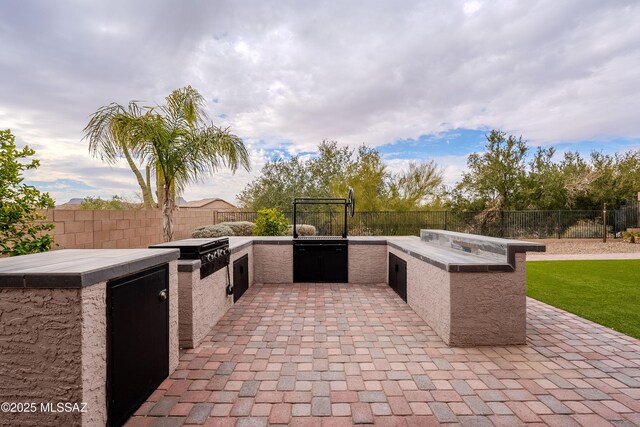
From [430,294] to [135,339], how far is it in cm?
298

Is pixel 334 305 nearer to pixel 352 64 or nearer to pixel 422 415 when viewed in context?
pixel 422 415

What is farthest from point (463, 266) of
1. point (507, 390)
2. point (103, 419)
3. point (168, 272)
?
point (103, 419)

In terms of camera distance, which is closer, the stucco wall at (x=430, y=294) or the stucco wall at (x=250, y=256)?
the stucco wall at (x=430, y=294)

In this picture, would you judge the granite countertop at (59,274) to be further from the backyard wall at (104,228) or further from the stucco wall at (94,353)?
the backyard wall at (104,228)

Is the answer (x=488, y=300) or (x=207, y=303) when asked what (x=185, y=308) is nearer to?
(x=207, y=303)

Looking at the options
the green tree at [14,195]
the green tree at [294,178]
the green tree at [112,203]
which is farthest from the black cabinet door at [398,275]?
the green tree at [112,203]

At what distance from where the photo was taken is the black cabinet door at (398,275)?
4.65 meters

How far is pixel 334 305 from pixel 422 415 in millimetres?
2547

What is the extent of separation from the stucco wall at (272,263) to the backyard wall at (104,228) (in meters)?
3.26

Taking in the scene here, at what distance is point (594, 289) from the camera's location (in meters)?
5.25

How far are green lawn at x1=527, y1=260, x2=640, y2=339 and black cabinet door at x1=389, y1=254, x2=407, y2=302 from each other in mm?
2143

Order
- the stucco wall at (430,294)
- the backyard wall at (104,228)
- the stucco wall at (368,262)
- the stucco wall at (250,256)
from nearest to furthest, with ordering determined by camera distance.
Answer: the stucco wall at (430,294) < the stucco wall at (250,256) < the backyard wall at (104,228) < the stucco wall at (368,262)

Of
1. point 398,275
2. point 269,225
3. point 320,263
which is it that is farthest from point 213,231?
point 398,275

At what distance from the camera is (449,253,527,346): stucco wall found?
9.91ft
